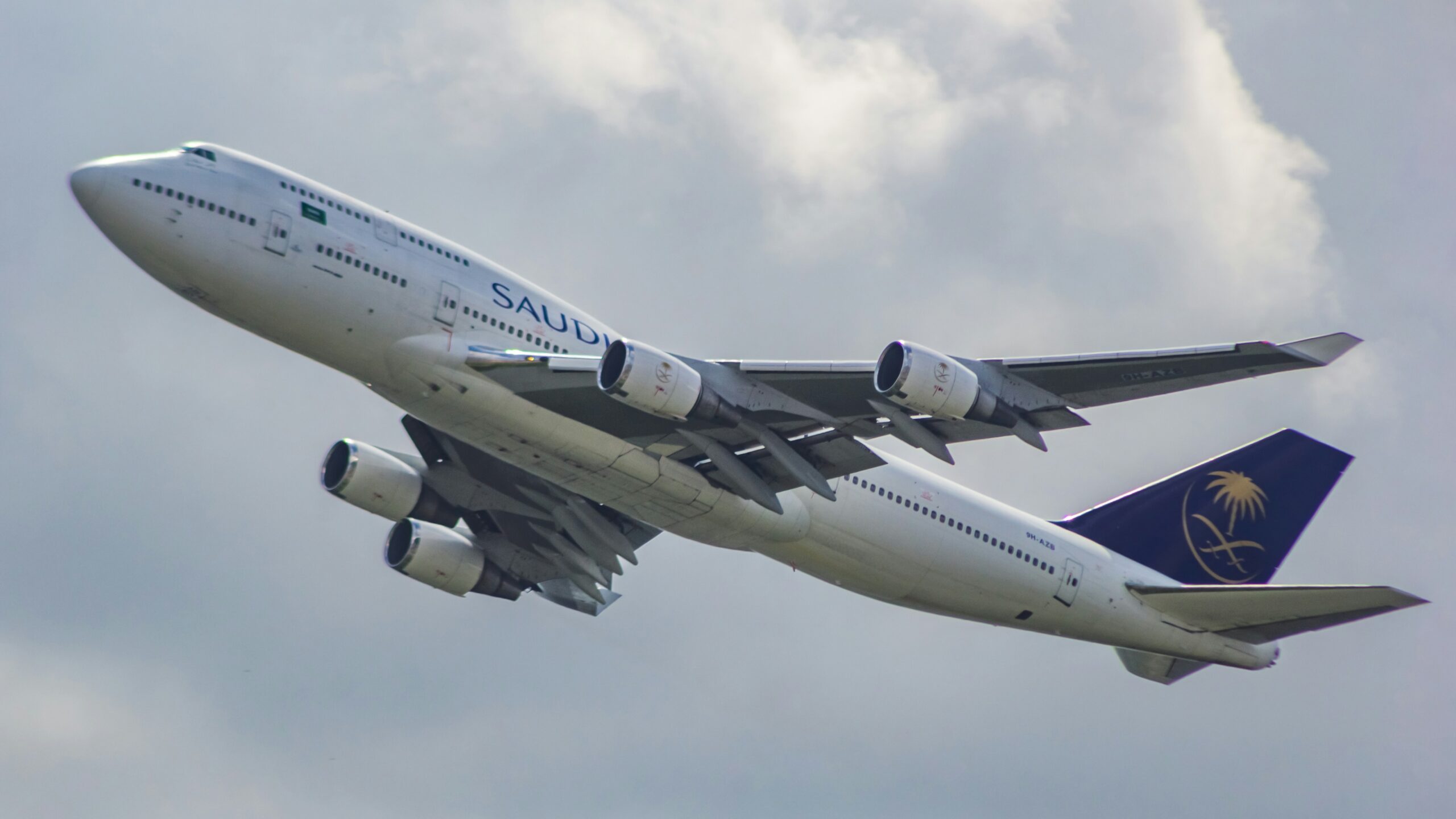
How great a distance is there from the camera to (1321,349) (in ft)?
85.3

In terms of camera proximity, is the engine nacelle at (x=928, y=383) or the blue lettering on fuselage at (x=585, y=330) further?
the blue lettering on fuselage at (x=585, y=330)

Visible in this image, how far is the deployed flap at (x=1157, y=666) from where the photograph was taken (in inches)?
1615

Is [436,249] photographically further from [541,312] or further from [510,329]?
[541,312]

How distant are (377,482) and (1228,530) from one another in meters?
24.0

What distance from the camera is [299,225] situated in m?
→ 30.7

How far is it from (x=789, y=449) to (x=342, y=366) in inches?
383

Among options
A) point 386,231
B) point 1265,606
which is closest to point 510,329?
point 386,231

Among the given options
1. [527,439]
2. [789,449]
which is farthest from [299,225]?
[789,449]

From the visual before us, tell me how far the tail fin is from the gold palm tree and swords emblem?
2 cm

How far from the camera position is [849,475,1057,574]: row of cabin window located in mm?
35750

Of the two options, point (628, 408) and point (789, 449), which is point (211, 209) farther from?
point (789, 449)

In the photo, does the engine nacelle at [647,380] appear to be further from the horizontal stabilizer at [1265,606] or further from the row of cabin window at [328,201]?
the horizontal stabilizer at [1265,606]

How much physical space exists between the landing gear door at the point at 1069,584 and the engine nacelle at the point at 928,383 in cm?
1043

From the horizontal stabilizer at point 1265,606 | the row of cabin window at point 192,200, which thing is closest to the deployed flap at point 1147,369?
the horizontal stabilizer at point 1265,606
